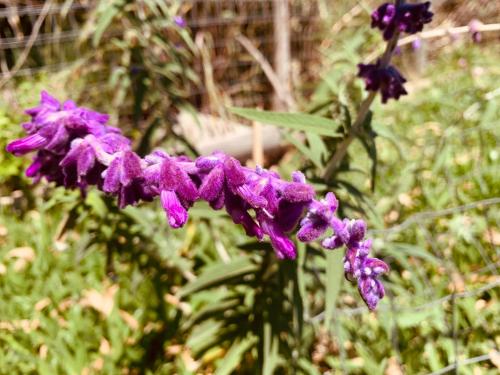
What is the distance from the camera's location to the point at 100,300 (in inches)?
101

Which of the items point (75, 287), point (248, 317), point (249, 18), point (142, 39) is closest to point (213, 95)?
point (249, 18)

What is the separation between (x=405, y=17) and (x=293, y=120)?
1.36ft

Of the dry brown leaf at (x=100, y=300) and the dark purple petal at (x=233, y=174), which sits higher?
the dark purple petal at (x=233, y=174)

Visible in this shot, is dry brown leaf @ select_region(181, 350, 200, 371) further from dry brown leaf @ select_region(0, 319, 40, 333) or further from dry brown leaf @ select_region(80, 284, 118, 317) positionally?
dry brown leaf @ select_region(0, 319, 40, 333)

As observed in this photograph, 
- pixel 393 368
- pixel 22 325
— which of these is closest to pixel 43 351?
pixel 22 325

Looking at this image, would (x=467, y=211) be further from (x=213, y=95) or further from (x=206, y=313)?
(x=213, y=95)

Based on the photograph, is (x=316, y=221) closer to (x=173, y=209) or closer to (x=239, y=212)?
(x=239, y=212)

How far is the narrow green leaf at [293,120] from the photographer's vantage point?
4.84ft

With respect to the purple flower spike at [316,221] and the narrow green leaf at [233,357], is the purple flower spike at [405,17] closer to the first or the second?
the purple flower spike at [316,221]

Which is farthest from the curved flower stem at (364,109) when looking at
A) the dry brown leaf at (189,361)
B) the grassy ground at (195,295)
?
the dry brown leaf at (189,361)

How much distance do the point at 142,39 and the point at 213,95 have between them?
6.57 ft

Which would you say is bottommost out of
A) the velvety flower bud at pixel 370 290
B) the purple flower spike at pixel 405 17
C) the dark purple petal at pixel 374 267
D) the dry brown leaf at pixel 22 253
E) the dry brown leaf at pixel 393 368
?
the dry brown leaf at pixel 393 368

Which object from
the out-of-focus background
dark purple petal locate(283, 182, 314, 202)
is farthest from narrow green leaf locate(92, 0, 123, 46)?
dark purple petal locate(283, 182, 314, 202)

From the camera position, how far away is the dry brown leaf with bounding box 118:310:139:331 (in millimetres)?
2492
